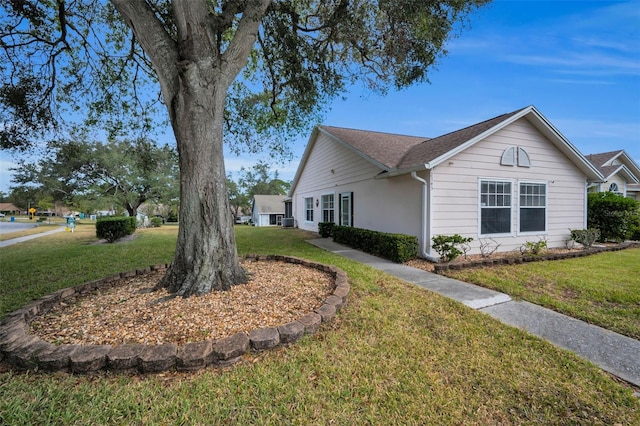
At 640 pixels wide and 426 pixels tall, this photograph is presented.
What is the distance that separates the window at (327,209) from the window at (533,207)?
25.7ft

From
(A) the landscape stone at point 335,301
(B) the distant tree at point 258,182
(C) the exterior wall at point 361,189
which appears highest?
(B) the distant tree at point 258,182

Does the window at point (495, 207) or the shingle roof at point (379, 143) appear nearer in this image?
the window at point (495, 207)

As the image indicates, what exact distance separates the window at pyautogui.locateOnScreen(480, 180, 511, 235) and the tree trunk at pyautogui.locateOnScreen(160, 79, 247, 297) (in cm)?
767

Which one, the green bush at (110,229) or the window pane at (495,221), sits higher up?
the window pane at (495,221)

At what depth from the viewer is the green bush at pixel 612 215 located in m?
9.96

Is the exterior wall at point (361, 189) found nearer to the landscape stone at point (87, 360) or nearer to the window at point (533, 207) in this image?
the window at point (533, 207)

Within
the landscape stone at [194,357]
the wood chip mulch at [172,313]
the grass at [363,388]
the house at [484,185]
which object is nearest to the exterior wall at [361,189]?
the house at [484,185]

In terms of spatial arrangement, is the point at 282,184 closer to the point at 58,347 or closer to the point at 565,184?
the point at 565,184

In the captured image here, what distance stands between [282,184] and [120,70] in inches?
1906

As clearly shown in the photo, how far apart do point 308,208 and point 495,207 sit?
35.8 ft

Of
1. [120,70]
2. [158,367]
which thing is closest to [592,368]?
[158,367]

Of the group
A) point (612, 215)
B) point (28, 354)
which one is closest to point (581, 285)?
point (28, 354)

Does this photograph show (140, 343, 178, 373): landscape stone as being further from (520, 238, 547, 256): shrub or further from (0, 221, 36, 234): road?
(0, 221, 36, 234): road

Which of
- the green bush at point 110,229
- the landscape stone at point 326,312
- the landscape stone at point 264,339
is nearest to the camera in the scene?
the landscape stone at point 264,339
